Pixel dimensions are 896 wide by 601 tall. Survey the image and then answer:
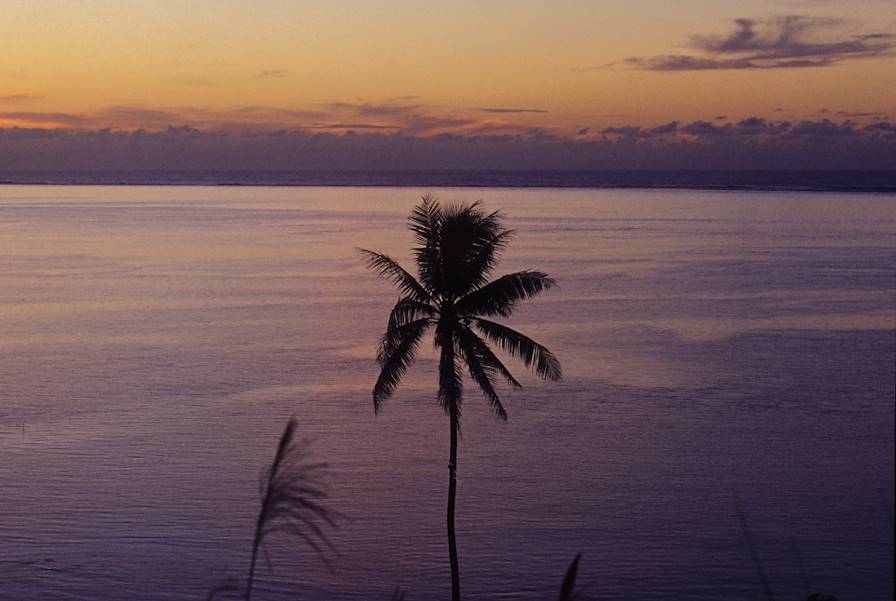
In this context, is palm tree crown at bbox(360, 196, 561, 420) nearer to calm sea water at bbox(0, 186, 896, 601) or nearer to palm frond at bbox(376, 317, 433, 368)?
palm frond at bbox(376, 317, 433, 368)

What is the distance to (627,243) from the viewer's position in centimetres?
15488

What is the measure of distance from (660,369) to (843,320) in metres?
23.8

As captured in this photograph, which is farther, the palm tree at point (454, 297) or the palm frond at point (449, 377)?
the palm frond at point (449, 377)

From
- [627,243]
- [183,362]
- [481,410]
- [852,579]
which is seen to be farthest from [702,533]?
[627,243]

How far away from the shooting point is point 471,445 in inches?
2179

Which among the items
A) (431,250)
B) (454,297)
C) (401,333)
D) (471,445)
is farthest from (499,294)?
(471,445)

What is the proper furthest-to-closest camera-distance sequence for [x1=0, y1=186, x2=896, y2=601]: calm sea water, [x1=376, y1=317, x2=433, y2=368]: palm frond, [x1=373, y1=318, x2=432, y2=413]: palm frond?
[x1=0, y1=186, x2=896, y2=601]: calm sea water, [x1=376, y1=317, x2=433, y2=368]: palm frond, [x1=373, y1=318, x2=432, y2=413]: palm frond

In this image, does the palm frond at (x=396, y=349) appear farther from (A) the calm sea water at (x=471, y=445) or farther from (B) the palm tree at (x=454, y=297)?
(A) the calm sea water at (x=471, y=445)

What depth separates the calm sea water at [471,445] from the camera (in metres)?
40.1

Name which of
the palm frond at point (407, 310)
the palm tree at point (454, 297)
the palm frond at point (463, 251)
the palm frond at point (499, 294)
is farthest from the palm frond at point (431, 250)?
the palm frond at point (499, 294)

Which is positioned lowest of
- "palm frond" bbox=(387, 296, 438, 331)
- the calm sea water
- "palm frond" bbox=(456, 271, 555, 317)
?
the calm sea water

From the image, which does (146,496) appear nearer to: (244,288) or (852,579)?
(852,579)

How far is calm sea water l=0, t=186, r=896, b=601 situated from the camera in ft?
132

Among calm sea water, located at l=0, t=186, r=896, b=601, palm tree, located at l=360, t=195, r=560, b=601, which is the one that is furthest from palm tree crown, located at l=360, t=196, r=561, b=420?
calm sea water, located at l=0, t=186, r=896, b=601
